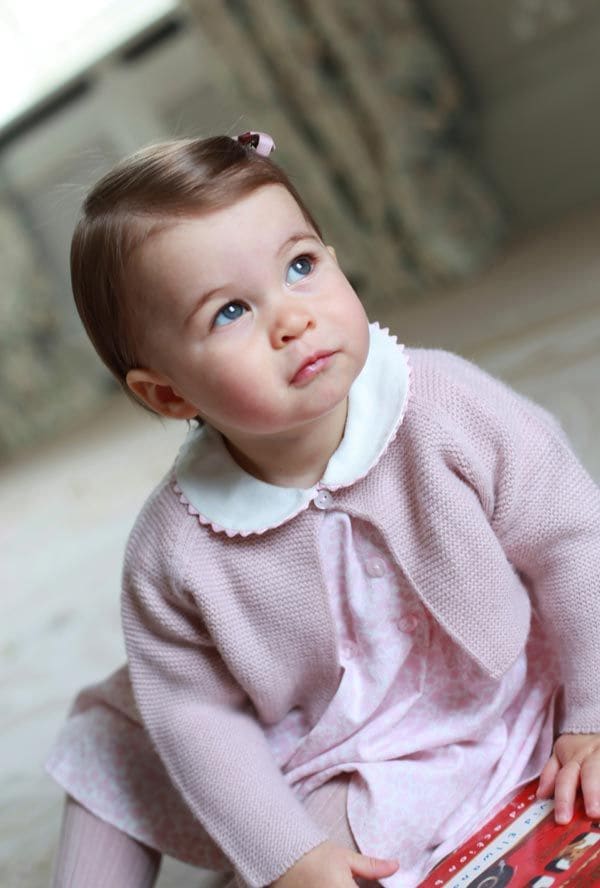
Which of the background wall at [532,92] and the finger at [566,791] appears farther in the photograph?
the background wall at [532,92]

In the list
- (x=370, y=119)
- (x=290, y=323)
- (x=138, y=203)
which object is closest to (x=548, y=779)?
(x=290, y=323)

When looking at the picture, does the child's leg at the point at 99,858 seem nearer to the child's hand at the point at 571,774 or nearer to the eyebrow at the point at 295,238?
the child's hand at the point at 571,774

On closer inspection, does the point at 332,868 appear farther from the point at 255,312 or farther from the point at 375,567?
the point at 255,312

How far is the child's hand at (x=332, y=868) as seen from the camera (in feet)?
2.42

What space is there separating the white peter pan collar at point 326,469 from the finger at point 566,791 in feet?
0.79

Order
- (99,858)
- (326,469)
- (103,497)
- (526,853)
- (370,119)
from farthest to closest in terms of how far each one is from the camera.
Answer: (370,119) < (103,497) < (99,858) < (326,469) < (526,853)

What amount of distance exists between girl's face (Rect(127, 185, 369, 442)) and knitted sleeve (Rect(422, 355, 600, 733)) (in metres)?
0.10

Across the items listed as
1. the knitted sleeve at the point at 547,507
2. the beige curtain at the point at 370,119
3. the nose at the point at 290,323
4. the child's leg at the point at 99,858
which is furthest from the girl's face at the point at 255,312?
the beige curtain at the point at 370,119

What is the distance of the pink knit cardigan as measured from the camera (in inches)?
30.3

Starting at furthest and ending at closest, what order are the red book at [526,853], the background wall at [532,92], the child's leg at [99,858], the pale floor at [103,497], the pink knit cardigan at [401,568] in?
the background wall at [532,92]
the pale floor at [103,497]
the child's leg at [99,858]
the pink knit cardigan at [401,568]
the red book at [526,853]

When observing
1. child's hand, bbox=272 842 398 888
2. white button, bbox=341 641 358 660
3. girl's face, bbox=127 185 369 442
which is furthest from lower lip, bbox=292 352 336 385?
child's hand, bbox=272 842 398 888

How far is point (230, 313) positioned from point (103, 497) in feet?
5.31

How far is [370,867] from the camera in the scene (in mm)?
750

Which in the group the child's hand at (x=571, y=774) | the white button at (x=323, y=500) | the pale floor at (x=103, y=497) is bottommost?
the pale floor at (x=103, y=497)
